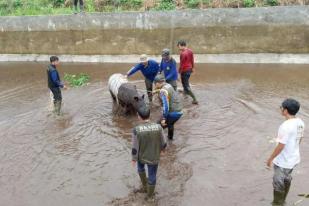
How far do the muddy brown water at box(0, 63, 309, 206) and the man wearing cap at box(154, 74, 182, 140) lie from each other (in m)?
0.71

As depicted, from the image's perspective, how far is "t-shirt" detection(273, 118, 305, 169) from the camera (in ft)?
18.4

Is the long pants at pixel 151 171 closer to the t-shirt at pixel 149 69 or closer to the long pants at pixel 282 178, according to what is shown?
the long pants at pixel 282 178

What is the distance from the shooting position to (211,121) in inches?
379

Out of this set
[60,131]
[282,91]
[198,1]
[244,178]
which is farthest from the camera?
[198,1]

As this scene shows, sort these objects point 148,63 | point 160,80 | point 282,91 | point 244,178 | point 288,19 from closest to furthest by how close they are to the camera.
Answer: point 244,178 → point 160,80 → point 148,63 → point 282,91 → point 288,19

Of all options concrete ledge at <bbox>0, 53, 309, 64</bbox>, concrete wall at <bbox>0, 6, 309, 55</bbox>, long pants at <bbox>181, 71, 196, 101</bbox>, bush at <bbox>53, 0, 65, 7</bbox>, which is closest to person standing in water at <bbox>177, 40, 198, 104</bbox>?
long pants at <bbox>181, 71, 196, 101</bbox>

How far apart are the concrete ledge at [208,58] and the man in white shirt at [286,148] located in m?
8.82

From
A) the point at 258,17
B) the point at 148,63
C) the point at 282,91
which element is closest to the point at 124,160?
the point at 148,63

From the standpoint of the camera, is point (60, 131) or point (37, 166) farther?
point (60, 131)

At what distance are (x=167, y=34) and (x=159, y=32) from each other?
32 cm

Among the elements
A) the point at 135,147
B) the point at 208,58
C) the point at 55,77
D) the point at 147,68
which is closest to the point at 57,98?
the point at 55,77


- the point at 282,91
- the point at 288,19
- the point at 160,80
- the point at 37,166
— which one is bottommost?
the point at 37,166

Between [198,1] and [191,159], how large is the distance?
952 centimetres

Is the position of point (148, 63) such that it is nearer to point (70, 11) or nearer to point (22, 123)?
point (22, 123)
